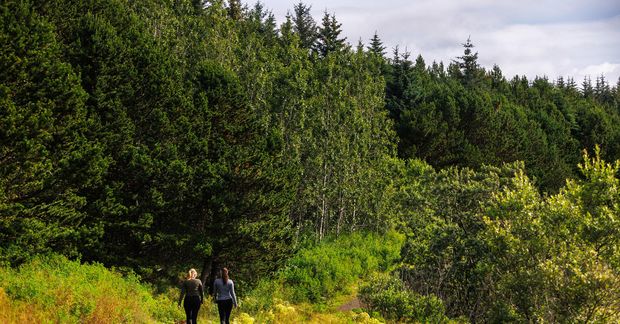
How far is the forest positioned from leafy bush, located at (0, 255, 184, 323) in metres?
0.12

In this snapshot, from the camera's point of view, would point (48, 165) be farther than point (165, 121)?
No

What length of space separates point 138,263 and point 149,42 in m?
10.5

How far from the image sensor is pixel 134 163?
21.6 metres

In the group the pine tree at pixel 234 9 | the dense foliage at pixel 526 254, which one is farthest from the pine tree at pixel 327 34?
the dense foliage at pixel 526 254

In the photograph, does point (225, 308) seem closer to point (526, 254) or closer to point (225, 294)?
point (225, 294)

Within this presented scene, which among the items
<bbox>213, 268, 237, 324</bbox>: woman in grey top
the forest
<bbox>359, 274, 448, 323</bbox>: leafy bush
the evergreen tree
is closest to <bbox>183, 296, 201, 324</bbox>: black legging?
<bbox>213, 268, 237, 324</bbox>: woman in grey top

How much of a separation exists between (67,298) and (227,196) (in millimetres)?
12219

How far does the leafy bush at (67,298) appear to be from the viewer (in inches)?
477

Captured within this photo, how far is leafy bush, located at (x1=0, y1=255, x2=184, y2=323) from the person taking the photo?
1212 cm

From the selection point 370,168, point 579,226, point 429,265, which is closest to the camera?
point 579,226

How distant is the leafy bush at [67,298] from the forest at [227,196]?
4.9 inches

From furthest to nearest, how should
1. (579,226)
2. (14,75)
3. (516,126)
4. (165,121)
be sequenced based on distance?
(516,126) < (165,121) < (579,226) < (14,75)

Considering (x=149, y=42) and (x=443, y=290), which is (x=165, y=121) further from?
(x=443, y=290)

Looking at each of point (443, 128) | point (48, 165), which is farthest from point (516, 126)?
point (48, 165)
